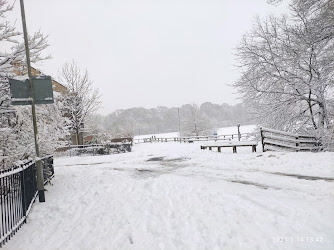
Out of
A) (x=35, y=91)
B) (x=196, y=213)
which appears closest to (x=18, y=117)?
(x=35, y=91)

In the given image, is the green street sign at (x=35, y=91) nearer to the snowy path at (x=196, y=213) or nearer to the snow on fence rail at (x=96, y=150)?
the snowy path at (x=196, y=213)

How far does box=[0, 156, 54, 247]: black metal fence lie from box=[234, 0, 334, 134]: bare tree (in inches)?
470

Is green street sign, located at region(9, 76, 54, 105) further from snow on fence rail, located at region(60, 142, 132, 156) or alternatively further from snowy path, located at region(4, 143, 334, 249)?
snow on fence rail, located at region(60, 142, 132, 156)

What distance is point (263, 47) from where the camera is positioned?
39.6 feet

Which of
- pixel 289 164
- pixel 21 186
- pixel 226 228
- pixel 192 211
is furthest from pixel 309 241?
pixel 21 186

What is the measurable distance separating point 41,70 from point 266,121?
1305 cm

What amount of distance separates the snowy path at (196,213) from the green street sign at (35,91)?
10.4 ft

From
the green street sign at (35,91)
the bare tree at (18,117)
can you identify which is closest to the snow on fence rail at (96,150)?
the bare tree at (18,117)

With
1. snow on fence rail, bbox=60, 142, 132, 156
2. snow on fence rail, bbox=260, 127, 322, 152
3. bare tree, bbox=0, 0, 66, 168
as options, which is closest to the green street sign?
bare tree, bbox=0, 0, 66, 168

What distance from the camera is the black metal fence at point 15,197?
A: 171 inches

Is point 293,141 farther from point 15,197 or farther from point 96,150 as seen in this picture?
point 96,150

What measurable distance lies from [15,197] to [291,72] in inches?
524

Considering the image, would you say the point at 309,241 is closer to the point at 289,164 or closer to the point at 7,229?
the point at 289,164

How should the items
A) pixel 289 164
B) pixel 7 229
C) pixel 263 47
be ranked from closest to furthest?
pixel 7 229
pixel 289 164
pixel 263 47
